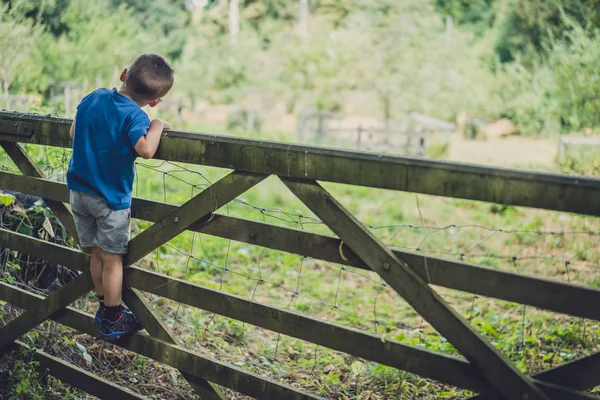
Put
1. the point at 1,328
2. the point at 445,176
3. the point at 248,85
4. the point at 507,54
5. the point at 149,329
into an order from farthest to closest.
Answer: the point at 507,54
the point at 248,85
the point at 1,328
the point at 149,329
the point at 445,176

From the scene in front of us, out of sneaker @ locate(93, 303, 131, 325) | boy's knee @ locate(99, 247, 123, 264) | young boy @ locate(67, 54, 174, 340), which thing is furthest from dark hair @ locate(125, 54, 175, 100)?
sneaker @ locate(93, 303, 131, 325)

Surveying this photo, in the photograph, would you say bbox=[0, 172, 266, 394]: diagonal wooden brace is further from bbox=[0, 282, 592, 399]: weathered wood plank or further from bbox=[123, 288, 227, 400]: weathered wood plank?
bbox=[123, 288, 227, 400]: weathered wood plank

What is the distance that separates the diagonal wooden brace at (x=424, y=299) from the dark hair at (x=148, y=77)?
95 cm

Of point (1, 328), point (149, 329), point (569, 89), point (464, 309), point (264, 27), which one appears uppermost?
point (264, 27)

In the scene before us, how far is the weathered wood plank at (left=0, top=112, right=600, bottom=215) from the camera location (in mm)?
2078

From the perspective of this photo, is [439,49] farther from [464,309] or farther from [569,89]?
[464,309]

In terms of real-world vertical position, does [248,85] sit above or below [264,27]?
below

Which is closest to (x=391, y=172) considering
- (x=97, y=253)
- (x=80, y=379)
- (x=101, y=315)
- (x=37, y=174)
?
(x=97, y=253)

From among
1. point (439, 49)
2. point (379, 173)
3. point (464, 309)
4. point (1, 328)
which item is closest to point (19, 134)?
point (1, 328)

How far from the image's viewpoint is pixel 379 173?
2.37 m

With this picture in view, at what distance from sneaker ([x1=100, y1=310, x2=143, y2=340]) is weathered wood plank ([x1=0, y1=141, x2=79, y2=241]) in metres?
0.53

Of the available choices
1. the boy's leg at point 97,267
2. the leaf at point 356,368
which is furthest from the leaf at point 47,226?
the leaf at point 356,368

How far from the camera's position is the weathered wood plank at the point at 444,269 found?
6.88 feet

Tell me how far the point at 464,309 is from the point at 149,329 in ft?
13.8
